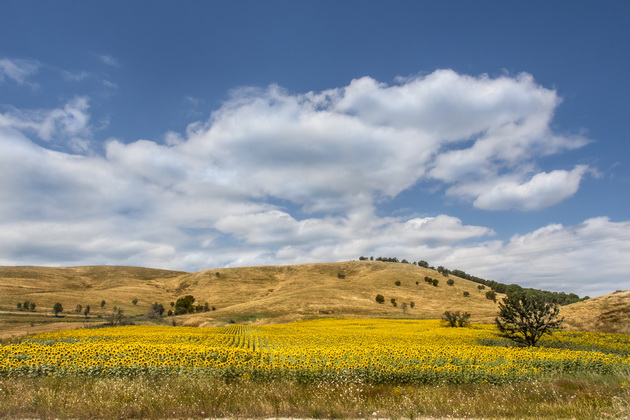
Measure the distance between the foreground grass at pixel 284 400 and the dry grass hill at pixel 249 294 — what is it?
33724 millimetres

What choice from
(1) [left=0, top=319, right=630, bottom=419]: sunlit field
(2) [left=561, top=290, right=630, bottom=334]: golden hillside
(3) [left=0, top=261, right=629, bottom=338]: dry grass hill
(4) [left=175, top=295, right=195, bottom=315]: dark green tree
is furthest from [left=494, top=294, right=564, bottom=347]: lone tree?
(4) [left=175, top=295, right=195, bottom=315]: dark green tree

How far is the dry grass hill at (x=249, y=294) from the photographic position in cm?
7662

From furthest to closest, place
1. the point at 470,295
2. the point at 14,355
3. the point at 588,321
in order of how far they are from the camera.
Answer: the point at 470,295 < the point at 588,321 < the point at 14,355

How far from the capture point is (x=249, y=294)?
135875 mm

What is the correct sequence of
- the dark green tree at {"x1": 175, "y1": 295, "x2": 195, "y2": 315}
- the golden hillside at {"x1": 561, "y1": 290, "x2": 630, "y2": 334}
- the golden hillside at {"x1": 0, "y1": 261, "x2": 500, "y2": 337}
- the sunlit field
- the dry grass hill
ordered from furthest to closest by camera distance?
1. the dark green tree at {"x1": 175, "y1": 295, "x2": 195, "y2": 315}
2. the golden hillside at {"x1": 0, "y1": 261, "x2": 500, "y2": 337}
3. the dry grass hill
4. the golden hillside at {"x1": 561, "y1": 290, "x2": 630, "y2": 334}
5. the sunlit field

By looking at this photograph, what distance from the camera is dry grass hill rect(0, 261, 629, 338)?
76625 millimetres

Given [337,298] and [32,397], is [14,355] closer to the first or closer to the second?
[32,397]

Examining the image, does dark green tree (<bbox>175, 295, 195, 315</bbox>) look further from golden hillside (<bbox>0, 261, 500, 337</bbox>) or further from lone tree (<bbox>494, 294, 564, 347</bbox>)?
lone tree (<bbox>494, 294, 564, 347</bbox>)

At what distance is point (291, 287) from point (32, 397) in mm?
124988

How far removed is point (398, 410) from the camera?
9.11m

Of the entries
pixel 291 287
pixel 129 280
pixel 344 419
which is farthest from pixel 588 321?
pixel 129 280

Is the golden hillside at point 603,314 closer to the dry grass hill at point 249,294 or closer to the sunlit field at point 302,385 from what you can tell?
the dry grass hill at point 249,294

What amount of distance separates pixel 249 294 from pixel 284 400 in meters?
131

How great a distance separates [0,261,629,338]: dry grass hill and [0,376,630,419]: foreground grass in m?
33.7
